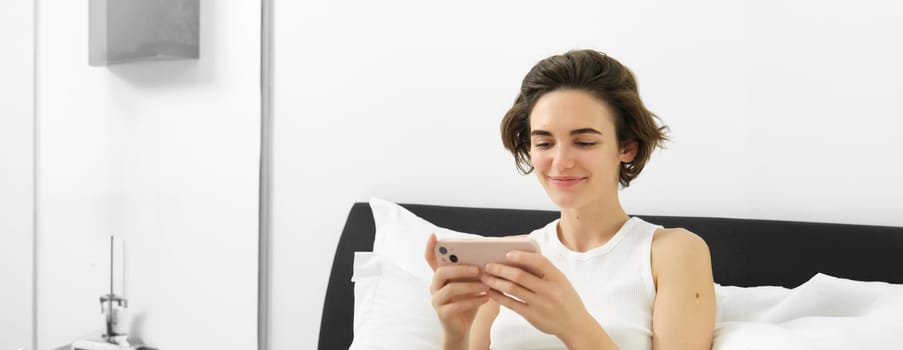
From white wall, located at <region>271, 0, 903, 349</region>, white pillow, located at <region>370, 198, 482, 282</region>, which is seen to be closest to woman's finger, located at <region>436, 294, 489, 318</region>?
white pillow, located at <region>370, 198, 482, 282</region>

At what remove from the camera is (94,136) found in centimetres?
226

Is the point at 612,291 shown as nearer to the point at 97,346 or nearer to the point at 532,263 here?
the point at 532,263

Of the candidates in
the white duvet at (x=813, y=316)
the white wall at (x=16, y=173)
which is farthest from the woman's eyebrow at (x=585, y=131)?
the white wall at (x=16, y=173)


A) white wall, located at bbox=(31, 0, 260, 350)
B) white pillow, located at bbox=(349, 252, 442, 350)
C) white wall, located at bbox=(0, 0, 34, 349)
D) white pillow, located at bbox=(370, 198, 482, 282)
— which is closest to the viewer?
white pillow, located at bbox=(349, 252, 442, 350)

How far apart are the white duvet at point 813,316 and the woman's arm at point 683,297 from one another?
43 millimetres

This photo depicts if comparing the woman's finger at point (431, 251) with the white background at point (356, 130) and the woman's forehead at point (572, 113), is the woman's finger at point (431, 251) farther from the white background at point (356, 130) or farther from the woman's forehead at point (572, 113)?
the white background at point (356, 130)

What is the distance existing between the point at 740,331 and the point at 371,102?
113cm

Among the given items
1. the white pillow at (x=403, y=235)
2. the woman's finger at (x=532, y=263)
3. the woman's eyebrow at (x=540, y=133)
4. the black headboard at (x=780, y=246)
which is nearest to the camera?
the woman's finger at (x=532, y=263)

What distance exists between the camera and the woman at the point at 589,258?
100 centimetres

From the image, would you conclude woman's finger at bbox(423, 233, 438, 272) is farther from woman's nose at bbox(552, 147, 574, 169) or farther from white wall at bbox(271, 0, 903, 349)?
white wall at bbox(271, 0, 903, 349)

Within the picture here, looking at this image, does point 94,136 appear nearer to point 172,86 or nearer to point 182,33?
point 172,86

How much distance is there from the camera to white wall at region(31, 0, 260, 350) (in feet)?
6.58

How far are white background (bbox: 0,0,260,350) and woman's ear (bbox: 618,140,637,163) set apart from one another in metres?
1.15

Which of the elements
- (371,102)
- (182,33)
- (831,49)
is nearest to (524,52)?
(371,102)
